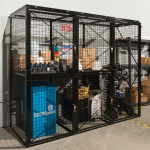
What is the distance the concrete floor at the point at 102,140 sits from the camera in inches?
123

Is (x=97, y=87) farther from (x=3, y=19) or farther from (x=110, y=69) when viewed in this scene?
(x=3, y=19)

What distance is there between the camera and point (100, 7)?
5.07 meters

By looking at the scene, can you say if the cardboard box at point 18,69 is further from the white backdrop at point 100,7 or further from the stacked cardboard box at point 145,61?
the stacked cardboard box at point 145,61

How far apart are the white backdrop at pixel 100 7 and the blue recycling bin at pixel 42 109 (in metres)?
0.96

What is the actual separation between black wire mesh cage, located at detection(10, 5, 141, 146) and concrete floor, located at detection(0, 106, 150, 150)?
0.50 ft

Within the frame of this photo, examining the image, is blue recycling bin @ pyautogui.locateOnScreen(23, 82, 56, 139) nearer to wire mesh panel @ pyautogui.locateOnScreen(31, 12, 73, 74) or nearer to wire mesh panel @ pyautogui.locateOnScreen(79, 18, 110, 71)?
wire mesh panel @ pyautogui.locateOnScreen(31, 12, 73, 74)

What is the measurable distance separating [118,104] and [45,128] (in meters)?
1.96

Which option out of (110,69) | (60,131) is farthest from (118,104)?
(60,131)

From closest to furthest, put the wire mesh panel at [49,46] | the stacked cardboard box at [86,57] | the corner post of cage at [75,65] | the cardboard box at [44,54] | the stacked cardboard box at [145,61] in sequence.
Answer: the wire mesh panel at [49,46], the corner post of cage at [75,65], the cardboard box at [44,54], the stacked cardboard box at [86,57], the stacked cardboard box at [145,61]

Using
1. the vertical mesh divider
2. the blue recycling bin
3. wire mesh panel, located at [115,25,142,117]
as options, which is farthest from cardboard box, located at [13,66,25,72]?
the vertical mesh divider

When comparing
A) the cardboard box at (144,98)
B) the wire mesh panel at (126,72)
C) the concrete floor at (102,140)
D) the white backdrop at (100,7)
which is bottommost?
the concrete floor at (102,140)

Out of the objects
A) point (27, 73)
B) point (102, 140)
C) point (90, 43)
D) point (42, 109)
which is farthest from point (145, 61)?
point (27, 73)

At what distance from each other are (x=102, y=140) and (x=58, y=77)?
1.29 meters

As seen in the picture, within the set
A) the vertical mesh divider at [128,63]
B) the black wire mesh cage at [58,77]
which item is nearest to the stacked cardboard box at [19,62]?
the black wire mesh cage at [58,77]
